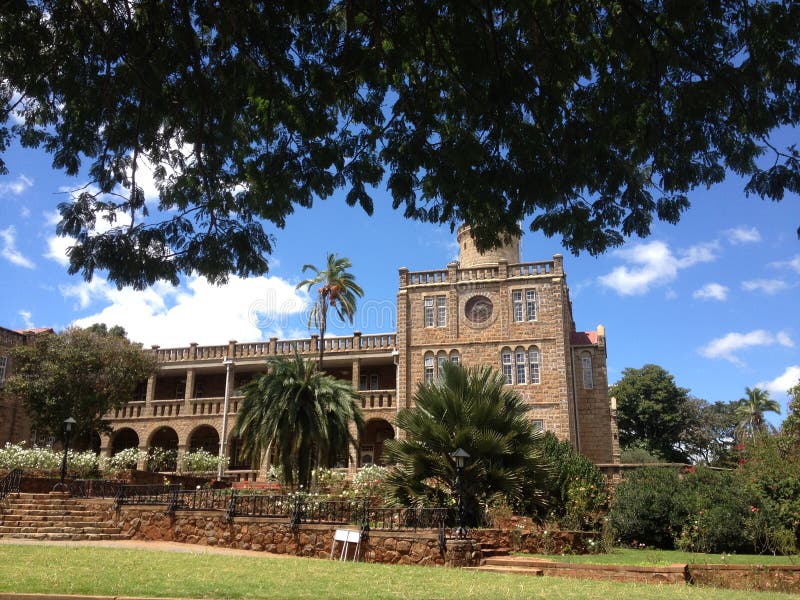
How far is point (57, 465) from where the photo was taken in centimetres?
2684

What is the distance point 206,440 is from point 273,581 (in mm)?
34388

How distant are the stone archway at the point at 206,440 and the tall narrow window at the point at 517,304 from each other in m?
19.2

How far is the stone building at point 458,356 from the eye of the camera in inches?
1345

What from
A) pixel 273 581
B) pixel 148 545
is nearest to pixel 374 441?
pixel 148 545

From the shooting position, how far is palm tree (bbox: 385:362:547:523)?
53.1 ft

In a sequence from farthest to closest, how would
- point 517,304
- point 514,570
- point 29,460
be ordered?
point 517,304
point 29,460
point 514,570

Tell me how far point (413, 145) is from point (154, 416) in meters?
36.5

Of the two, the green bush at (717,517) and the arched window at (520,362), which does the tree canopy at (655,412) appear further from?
the green bush at (717,517)

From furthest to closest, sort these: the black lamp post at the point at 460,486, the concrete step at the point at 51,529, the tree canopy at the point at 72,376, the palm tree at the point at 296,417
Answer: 1. the tree canopy at the point at 72,376
2. the palm tree at the point at 296,417
3. the concrete step at the point at 51,529
4. the black lamp post at the point at 460,486

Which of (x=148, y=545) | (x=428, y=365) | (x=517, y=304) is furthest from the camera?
(x=428, y=365)

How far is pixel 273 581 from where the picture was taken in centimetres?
942

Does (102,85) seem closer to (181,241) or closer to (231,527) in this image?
(181,241)

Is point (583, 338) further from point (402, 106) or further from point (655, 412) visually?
point (402, 106)

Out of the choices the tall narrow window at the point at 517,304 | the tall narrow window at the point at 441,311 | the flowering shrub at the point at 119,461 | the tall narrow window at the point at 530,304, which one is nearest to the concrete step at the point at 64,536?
the flowering shrub at the point at 119,461
